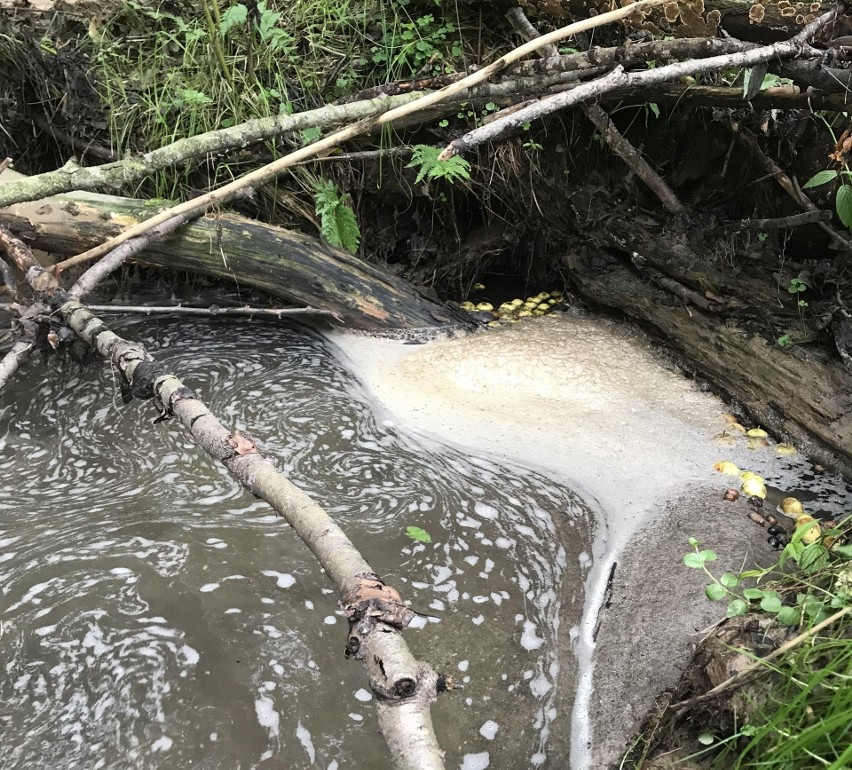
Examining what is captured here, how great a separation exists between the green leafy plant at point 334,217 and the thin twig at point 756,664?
3.07 meters

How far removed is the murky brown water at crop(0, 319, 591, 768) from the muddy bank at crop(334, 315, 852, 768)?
0.35ft

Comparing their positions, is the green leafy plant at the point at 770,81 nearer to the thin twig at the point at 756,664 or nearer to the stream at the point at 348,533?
the stream at the point at 348,533

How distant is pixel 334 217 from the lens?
3.76 metres

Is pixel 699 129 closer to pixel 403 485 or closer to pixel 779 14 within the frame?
pixel 779 14

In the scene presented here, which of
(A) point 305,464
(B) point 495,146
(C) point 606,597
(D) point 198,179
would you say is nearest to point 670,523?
(C) point 606,597

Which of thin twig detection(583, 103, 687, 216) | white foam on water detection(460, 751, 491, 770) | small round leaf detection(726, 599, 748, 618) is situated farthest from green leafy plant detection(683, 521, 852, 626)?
thin twig detection(583, 103, 687, 216)

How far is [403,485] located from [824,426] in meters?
1.83

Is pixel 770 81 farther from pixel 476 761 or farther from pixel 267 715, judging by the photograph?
pixel 267 715

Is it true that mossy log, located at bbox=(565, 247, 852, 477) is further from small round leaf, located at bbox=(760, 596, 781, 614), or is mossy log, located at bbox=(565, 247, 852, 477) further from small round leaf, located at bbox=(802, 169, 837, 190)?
small round leaf, located at bbox=(760, 596, 781, 614)

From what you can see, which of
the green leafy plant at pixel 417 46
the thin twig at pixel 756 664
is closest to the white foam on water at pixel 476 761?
the thin twig at pixel 756 664

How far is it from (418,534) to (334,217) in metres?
2.16

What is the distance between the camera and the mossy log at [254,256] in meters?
3.52

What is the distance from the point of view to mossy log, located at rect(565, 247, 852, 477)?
265cm

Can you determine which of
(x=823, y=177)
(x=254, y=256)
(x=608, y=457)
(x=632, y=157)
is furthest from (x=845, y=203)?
(x=254, y=256)
